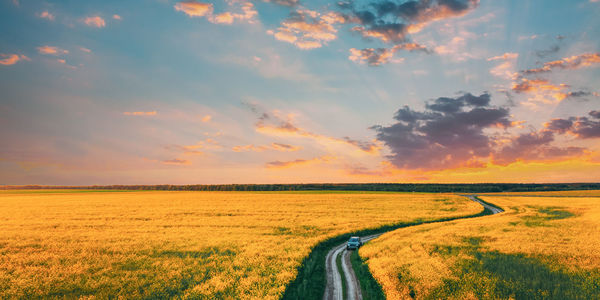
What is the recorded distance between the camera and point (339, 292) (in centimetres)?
1788

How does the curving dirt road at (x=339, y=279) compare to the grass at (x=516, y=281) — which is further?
the curving dirt road at (x=339, y=279)

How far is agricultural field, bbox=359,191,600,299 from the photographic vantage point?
55.4 feet

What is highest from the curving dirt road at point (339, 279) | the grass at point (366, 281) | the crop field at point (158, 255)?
the crop field at point (158, 255)

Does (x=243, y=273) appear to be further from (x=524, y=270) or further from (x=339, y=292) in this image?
(x=524, y=270)

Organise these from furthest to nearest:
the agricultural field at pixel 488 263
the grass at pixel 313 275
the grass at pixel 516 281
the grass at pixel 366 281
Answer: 1. the grass at pixel 313 275
2. the grass at pixel 366 281
3. the agricultural field at pixel 488 263
4. the grass at pixel 516 281

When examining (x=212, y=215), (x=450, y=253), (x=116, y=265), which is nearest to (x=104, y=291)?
(x=116, y=265)

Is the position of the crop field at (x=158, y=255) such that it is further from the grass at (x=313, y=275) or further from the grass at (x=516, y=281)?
the grass at (x=516, y=281)

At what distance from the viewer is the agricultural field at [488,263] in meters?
16.9

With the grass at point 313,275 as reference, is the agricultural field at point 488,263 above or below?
above

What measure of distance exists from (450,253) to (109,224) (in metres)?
38.2

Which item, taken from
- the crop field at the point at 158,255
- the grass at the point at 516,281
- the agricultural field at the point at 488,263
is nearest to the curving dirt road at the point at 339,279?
the agricultural field at the point at 488,263

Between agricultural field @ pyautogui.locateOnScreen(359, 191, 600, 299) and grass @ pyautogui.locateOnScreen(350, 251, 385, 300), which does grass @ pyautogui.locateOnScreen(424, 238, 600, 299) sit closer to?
agricultural field @ pyautogui.locateOnScreen(359, 191, 600, 299)

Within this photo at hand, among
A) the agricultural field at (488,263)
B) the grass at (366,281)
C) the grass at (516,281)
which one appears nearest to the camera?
the grass at (516,281)

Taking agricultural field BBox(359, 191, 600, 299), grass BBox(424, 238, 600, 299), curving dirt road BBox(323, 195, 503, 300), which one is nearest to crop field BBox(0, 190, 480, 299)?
curving dirt road BBox(323, 195, 503, 300)
